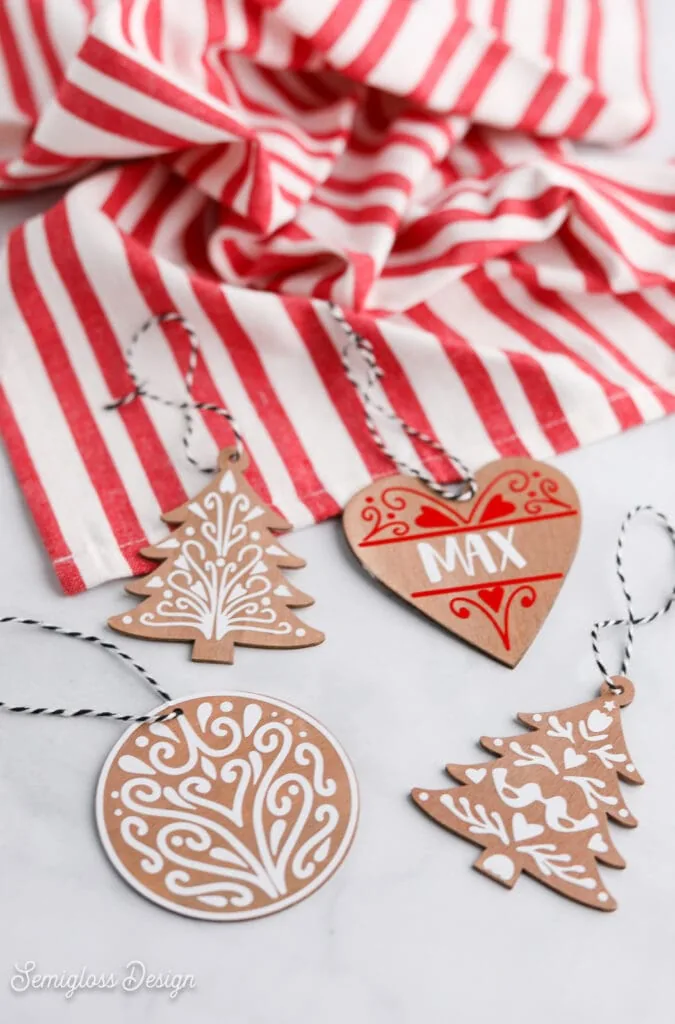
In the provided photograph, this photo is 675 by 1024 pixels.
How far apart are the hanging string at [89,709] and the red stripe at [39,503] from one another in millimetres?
44

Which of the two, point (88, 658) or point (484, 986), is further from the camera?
point (88, 658)

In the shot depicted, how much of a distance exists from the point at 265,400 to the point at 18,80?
0.47 m

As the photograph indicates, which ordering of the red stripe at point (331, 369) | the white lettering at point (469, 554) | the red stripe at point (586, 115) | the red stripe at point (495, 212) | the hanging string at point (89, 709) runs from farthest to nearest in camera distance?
1. the red stripe at point (586, 115)
2. the red stripe at point (495, 212)
3. the red stripe at point (331, 369)
4. the white lettering at point (469, 554)
5. the hanging string at point (89, 709)

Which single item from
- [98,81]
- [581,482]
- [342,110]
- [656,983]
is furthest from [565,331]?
[656,983]

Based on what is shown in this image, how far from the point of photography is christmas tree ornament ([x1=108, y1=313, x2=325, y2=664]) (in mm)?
927

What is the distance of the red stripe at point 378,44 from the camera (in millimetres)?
1208

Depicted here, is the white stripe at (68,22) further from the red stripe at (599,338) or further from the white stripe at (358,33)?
the red stripe at (599,338)

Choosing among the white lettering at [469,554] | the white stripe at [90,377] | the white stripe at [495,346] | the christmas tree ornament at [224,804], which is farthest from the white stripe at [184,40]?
the christmas tree ornament at [224,804]

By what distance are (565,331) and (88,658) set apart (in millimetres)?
588

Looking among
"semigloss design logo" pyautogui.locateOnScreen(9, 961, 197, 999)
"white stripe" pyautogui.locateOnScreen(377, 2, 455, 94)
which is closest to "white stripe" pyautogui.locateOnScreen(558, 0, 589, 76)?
"white stripe" pyautogui.locateOnScreen(377, 2, 455, 94)

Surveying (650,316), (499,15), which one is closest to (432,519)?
(650,316)

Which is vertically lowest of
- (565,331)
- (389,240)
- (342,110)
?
(565,331)

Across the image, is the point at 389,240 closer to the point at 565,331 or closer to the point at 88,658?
the point at 565,331

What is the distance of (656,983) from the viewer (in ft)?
2.53
